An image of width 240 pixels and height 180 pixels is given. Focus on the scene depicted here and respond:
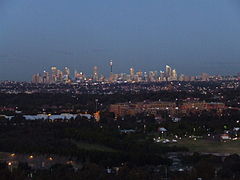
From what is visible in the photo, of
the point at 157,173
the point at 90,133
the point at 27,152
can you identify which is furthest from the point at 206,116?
the point at 157,173

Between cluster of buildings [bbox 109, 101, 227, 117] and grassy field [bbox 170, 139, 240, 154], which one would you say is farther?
cluster of buildings [bbox 109, 101, 227, 117]

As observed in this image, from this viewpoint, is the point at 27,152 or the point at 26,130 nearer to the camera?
the point at 27,152

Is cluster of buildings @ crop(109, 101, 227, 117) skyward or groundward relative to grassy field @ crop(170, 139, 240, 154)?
skyward

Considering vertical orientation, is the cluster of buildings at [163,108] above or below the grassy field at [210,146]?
above

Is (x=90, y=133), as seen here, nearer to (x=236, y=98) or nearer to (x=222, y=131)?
(x=222, y=131)
